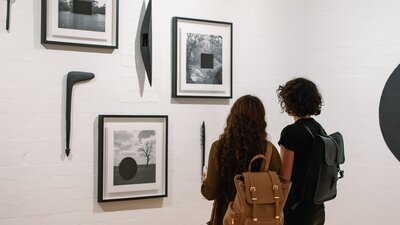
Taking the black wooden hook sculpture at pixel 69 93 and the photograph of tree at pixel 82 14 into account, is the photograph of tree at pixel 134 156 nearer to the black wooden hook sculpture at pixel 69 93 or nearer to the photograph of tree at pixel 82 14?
the black wooden hook sculpture at pixel 69 93

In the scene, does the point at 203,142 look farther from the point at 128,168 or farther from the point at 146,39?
the point at 146,39

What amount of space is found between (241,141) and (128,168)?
991 mm

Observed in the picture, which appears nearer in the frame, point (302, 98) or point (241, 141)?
point (241, 141)

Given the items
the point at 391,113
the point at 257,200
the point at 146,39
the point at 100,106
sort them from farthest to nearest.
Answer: the point at 391,113 → the point at 146,39 → the point at 100,106 → the point at 257,200

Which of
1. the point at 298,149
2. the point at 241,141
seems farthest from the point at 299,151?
the point at 241,141

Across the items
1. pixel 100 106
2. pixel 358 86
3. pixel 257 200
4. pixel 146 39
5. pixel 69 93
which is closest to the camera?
pixel 257 200

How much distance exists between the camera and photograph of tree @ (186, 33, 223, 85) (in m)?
3.08

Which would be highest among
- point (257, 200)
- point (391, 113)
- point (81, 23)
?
point (81, 23)

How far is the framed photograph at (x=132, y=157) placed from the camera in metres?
2.81

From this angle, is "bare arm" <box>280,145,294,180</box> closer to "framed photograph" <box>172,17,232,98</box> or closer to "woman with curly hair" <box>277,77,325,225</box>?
"woman with curly hair" <box>277,77,325,225</box>

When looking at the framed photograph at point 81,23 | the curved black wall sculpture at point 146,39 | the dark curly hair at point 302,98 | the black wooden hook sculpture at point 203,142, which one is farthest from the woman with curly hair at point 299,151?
the framed photograph at point 81,23

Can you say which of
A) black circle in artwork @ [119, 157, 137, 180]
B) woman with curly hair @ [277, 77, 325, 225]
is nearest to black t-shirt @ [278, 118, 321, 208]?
woman with curly hair @ [277, 77, 325, 225]

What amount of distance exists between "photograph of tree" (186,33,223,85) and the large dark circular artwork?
1077 mm

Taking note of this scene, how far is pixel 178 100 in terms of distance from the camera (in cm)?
306
